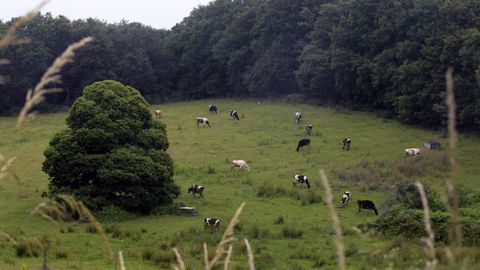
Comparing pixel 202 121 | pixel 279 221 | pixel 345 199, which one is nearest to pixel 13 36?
pixel 279 221

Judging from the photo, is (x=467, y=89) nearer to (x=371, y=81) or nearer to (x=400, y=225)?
(x=371, y=81)

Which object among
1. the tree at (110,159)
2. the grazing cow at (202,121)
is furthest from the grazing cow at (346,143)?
the tree at (110,159)

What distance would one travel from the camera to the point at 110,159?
78.3 feet

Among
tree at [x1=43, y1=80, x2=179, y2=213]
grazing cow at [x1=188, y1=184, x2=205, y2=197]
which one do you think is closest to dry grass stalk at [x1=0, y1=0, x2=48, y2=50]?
tree at [x1=43, y1=80, x2=179, y2=213]

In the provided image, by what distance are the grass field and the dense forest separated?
2346 mm

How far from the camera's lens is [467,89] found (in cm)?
3641

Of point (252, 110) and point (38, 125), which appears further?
point (252, 110)

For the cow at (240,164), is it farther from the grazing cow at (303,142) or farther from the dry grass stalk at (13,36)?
the dry grass stalk at (13,36)

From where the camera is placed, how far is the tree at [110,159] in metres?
23.6

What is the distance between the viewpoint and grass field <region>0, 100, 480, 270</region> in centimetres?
1714

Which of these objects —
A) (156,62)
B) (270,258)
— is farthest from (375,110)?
(270,258)

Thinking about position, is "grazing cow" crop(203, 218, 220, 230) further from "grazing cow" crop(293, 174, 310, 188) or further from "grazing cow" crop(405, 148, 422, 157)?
"grazing cow" crop(405, 148, 422, 157)

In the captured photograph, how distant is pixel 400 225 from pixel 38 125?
→ 106ft

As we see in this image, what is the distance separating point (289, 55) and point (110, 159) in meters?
33.1
